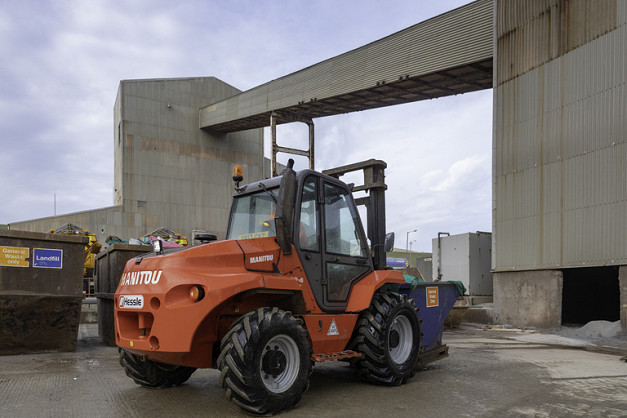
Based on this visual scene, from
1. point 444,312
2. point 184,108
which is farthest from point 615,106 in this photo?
point 184,108

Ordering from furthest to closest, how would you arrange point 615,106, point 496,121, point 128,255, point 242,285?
point 496,121 → point 615,106 → point 128,255 → point 242,285

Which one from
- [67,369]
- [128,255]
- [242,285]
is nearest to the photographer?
[242,285]

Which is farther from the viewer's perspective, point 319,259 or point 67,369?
point 67,369

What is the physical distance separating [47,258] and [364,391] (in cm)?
582

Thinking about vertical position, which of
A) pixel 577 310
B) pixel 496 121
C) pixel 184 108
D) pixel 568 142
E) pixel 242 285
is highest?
pixel 184 108

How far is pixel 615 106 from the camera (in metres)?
12.1

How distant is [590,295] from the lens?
17406 millimetres

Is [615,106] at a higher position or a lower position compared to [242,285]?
higher

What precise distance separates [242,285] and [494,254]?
12319mm

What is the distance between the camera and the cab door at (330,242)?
5.69 m

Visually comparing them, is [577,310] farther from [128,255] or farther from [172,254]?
[172,254]

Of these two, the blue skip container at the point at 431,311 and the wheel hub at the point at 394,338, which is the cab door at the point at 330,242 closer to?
the wheel hub at the point at 394,338

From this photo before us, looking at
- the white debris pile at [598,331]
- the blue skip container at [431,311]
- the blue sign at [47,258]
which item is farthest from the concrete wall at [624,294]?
the blue sign at [47,258]

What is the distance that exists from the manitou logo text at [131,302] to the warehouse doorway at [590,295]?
50.1 feet
